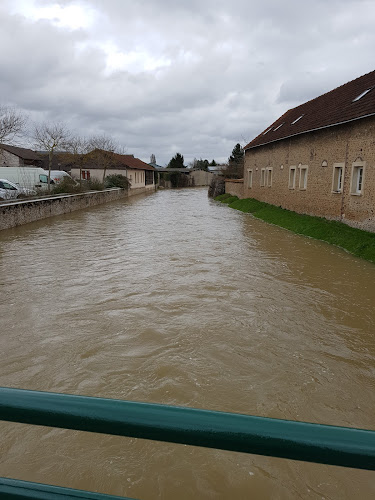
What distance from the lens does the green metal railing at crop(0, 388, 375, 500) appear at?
895 millimetres

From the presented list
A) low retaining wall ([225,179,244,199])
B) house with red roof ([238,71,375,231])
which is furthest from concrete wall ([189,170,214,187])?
house with red roof ([238,71,375,231])

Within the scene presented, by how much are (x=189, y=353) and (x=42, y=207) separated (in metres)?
16.7

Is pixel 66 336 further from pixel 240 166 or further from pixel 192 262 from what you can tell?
pixel 240 166

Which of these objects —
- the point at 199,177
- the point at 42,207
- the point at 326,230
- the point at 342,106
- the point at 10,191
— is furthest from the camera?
the point at 199,177

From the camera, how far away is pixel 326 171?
16.1 meters

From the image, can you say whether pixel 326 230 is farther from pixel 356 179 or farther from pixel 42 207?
pixel 42 207

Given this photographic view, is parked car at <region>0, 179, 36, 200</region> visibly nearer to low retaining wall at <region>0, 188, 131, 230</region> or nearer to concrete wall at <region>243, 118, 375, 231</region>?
low retaining wall at <region>0, 188, 131, 230</region>

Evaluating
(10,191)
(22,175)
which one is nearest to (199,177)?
(22,175)

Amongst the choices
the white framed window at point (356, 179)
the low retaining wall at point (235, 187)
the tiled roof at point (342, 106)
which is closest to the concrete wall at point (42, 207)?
the low retaining wall at point (235, 187)

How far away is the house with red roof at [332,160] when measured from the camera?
1309 centimetres

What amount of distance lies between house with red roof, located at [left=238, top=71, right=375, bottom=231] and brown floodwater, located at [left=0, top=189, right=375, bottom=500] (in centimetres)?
359

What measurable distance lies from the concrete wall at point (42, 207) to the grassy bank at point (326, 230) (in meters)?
11.0

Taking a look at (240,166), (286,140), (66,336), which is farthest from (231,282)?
(240,166)

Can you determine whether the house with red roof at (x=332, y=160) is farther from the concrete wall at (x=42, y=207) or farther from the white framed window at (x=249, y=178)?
the concrete wall at (x=42, y=207)
